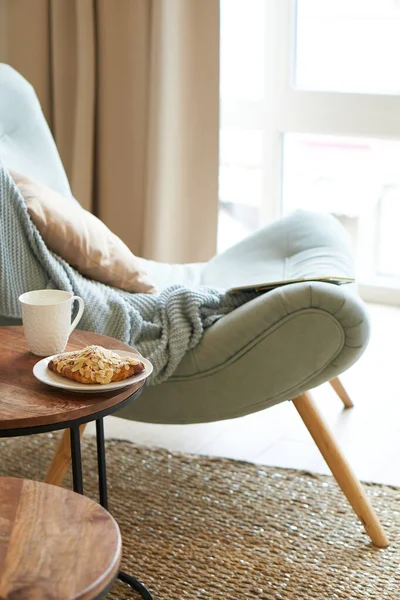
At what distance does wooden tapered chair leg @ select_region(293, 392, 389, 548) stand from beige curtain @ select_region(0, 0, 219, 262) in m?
1.40

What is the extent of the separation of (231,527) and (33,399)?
691 mm

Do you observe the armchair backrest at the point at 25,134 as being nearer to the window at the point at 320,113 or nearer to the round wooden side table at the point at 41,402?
the round wooden side table at the point at 41,402

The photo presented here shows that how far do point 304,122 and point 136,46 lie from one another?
2.20ft

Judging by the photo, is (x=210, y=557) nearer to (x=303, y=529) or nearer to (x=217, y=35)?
(x=303, y=529)

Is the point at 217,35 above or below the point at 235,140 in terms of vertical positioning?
above

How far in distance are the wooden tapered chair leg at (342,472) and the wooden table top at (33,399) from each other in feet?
1.62

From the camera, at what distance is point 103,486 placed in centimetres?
149

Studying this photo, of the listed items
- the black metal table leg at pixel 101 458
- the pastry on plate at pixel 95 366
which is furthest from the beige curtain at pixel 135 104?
the pastry on plate at pixel 95 366

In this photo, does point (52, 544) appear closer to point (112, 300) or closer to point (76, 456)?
point (76, 456)

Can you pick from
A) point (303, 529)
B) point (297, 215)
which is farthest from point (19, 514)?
point (297, 215)

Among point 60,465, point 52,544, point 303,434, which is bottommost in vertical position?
point 303,434

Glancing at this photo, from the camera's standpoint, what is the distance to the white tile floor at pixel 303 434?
2037mm

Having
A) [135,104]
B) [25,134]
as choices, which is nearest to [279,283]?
[25,134]

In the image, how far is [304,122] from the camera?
10.5 ft
